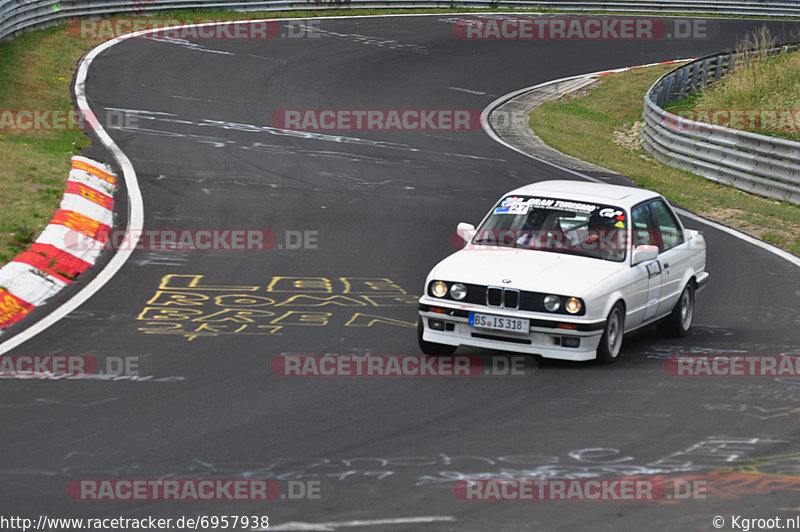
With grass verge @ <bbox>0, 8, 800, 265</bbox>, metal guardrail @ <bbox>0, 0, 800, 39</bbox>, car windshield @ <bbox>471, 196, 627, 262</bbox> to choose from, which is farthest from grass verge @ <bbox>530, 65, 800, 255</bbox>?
metal guardrail @ <bbox>0, 0, 800, 39</bbox>

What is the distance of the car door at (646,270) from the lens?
32.7ft

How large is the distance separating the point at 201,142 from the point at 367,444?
13.3 metres

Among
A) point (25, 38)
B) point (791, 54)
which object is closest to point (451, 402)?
point (25, 38)

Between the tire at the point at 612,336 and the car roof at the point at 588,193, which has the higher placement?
the car roof at the point at 588,193

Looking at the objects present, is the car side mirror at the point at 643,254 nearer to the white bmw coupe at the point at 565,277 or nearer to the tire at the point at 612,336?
the white bmw coupe at the point at 565,277

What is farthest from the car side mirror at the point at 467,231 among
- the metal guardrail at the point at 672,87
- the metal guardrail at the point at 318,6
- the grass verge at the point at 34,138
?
the metal guardrail at the point at 318,6

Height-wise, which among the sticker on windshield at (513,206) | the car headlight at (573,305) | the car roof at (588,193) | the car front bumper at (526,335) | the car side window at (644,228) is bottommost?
the car front bumper at (526,335)

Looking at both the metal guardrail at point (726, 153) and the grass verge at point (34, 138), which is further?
the metal guardrail at point (726, 153)

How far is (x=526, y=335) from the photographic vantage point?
29.9 feet

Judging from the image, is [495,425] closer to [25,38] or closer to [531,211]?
[531,211]

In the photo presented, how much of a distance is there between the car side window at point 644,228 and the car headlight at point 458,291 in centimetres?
187

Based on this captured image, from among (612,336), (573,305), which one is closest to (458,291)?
(573,305)

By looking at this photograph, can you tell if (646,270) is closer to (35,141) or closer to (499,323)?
(499,323)

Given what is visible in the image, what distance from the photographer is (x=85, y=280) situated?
38.2 ft
